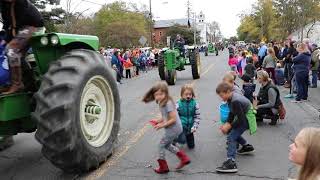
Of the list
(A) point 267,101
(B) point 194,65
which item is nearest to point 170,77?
(B) point 194,65

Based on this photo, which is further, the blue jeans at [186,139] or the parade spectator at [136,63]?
the parade spectator at [136,63]

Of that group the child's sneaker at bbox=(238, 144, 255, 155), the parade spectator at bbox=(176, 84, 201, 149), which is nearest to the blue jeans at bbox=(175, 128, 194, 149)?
the parade spectator at bbox=(176, 84, 201, 149)

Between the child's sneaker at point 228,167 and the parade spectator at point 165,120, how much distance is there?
0.49 meters

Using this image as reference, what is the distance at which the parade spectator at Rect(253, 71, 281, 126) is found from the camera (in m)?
9.56

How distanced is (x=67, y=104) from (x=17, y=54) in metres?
0.97

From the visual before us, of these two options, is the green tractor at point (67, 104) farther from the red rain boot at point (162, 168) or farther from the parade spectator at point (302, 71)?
the parade spectator at point (302, 71)

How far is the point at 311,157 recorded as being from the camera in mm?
2539

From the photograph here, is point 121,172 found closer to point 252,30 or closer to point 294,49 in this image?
point 294,49

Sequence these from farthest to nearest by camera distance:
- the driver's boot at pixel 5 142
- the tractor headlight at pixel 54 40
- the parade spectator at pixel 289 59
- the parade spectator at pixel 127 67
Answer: the parade spectator at pixel 127 67
the parade spectator at pixel 289 59
the driver's boot at pixel 5 142
the tractor headlight at pixel 54 40

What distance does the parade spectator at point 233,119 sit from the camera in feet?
20.7

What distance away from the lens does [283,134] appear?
28.3 ft

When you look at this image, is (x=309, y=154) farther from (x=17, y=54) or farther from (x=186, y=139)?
(x=186, y=139)

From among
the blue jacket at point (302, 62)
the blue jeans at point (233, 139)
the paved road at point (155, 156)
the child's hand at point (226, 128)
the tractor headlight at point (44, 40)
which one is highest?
the tractor headlight at point (44, 40)

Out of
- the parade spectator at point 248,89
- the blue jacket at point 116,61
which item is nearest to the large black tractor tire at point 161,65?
the blue jacket at point 116,61
